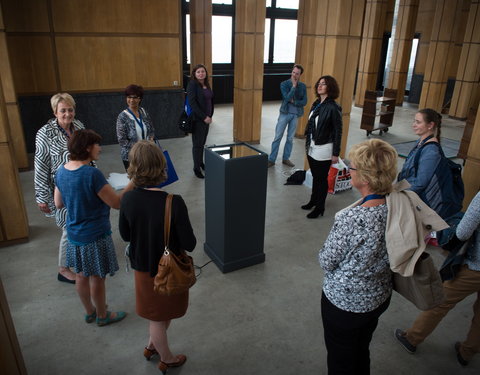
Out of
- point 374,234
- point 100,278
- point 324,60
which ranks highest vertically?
point 324,60

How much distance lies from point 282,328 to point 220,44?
1209cm

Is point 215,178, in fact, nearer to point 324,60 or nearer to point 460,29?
point 324,60

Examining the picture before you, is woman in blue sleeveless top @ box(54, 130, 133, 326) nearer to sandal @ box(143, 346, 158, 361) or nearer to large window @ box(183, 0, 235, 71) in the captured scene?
sandal @ box(143, 346, 158, 361)

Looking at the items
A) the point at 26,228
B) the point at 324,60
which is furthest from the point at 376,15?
the point at 26,228

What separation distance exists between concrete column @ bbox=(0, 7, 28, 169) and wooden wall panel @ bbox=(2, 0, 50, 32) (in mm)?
1132

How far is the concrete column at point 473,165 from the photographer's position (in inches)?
169

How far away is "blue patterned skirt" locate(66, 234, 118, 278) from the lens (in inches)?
109

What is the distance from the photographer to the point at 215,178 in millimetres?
3656

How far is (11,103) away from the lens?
19.4 ft

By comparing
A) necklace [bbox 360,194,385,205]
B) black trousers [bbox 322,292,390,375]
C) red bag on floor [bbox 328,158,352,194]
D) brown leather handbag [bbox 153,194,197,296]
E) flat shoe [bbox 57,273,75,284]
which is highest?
necklace [bbox 360,194,385,205]

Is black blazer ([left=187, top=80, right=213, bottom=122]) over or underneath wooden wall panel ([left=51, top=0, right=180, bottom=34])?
underneath

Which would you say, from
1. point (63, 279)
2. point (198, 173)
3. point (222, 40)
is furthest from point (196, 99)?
point (222, 40)

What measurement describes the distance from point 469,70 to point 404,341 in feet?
36.3

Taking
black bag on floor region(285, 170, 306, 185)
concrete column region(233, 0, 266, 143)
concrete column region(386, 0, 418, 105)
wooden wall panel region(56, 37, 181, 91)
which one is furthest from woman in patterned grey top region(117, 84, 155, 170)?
concrete column region(386, 0, 418, 105)
